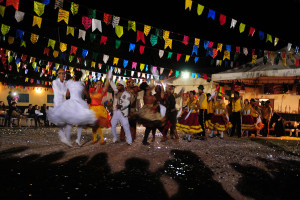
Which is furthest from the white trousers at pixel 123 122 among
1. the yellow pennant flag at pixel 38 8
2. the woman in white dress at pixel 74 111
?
the yellow pennant flag at pixel 38 8

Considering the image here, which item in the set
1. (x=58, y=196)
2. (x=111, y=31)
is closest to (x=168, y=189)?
(x=58, y=196)

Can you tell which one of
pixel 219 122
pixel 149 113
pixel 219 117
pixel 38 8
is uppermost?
pixel 38 8

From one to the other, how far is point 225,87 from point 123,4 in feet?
34.7

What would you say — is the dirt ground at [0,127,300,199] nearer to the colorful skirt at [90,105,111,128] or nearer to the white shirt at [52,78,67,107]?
the colorful skirt at [90,105,111,128]

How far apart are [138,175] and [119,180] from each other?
423 mm

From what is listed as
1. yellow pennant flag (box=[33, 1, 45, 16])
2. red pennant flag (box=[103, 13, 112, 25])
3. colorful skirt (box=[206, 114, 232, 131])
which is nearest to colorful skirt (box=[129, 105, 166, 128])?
colorful skirt (box=[206, 114, 232, 131])

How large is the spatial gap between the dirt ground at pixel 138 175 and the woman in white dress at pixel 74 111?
0.74 metres

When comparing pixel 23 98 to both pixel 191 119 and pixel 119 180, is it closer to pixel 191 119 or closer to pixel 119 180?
pixel 191 119

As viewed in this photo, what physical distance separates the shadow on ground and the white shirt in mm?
1455

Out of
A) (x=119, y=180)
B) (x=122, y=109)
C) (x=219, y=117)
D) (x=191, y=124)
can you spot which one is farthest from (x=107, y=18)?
(x=119, y=180)

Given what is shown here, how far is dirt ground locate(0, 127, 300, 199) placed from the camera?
3131 millimetres

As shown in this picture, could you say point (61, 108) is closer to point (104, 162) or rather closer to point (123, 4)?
point (104, 162)

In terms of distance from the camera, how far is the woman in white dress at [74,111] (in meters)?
5.32

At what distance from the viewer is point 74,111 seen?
5309 mm
